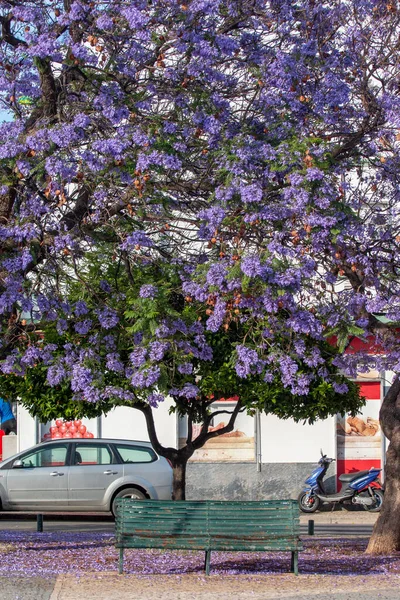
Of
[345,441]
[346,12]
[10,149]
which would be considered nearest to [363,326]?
[346,12]

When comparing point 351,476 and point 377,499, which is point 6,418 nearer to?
point 351,476

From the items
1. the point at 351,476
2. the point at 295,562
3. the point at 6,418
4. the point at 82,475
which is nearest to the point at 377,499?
the point at 351,476

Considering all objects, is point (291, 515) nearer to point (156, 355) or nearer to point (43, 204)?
point (156, 355)

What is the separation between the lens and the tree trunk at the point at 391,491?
502 inches

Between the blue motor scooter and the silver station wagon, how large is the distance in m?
3.35

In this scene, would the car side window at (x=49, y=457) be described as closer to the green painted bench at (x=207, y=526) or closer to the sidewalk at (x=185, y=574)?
the sidewalk at (x=185, y=574)

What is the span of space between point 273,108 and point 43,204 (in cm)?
258

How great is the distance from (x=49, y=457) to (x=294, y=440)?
6.13 meters

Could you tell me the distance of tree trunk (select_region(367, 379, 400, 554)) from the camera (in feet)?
41.8

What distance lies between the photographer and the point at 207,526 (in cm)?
1045

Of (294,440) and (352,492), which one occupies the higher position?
(294,440)

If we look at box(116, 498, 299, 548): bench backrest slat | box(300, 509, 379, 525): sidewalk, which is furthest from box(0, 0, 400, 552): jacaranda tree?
box(300, 509, 379, 525): sidewalk

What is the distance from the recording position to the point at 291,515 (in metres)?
10.5

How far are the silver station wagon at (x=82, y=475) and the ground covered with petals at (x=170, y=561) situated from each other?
245 inches
